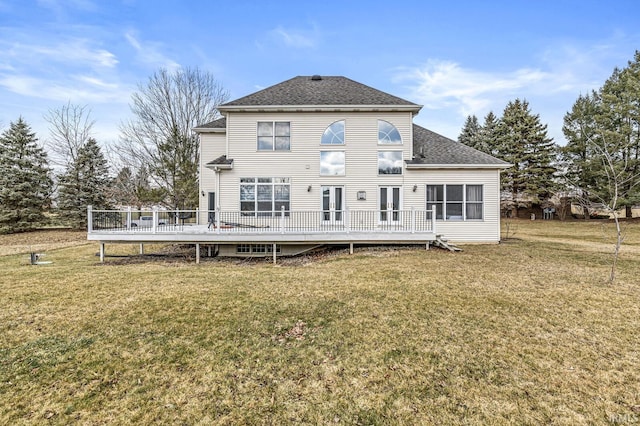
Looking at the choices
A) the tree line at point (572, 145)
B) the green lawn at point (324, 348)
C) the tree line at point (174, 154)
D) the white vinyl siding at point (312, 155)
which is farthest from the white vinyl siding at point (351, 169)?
the tree line at point (572, 145)

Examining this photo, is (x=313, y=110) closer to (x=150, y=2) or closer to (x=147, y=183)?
(x=150, y=2)

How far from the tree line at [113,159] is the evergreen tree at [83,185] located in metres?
0.06

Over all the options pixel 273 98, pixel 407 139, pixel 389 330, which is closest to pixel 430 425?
pixel 389 330

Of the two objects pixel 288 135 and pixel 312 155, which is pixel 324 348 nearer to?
pixel 312 155

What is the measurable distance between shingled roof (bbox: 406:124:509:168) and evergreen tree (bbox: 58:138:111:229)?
23133 millimetres

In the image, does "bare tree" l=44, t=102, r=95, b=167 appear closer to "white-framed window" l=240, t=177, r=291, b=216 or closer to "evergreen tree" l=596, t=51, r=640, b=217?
"white-framed window" l=240, t=177, r=291, b=216

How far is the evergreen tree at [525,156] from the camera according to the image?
29.5 meters

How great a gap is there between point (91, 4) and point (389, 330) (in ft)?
67.6

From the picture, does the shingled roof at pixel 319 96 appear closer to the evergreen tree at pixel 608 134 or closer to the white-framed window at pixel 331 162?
the white-framed window at pixel 331 162

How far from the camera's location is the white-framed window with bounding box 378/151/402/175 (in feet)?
44.6

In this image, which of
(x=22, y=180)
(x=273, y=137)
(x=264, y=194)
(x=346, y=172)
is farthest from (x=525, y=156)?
(x=22, y=180)

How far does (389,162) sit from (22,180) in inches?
1112

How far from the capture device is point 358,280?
24.7 ft

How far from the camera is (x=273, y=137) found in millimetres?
13539
